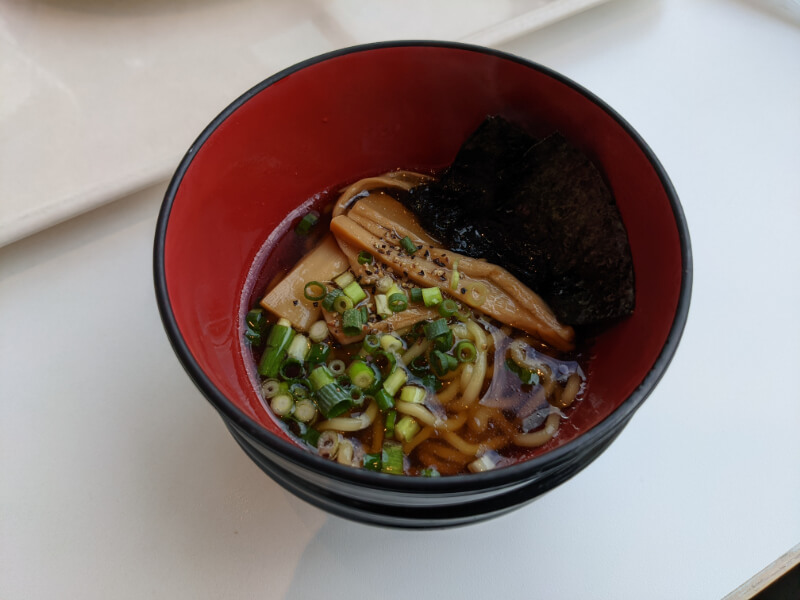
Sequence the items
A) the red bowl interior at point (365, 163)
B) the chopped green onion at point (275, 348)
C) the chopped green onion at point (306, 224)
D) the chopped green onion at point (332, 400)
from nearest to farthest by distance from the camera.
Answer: the red bowl interior at point (365, 163) → the chopped green onion at point (332, 400) → the chopped green onion at point (275, 348) → the chopped green onion at point (306, 224)

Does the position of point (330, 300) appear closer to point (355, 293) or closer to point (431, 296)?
point (355, 293)

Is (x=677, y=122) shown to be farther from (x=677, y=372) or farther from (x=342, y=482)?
(x=342, y=482)

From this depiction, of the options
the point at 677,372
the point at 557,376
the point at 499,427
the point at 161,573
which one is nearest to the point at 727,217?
the point at 677,372

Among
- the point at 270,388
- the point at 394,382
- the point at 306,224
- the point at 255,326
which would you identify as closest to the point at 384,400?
the point at 394,382

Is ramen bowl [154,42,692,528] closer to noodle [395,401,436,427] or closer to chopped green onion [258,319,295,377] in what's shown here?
chopped green onion [258,319,295,377]

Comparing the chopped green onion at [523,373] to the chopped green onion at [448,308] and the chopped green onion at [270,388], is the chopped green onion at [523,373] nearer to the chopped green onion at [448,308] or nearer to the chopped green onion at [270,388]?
the chopped green onion at [448,308]

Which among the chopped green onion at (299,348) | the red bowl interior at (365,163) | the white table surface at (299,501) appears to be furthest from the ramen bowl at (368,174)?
the white table surface at (299,501)

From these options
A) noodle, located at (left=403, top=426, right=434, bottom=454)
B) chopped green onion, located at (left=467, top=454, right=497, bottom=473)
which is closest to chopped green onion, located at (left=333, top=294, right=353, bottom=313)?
noodle, located at (left=403, top=426, right=434, bottom=454)
